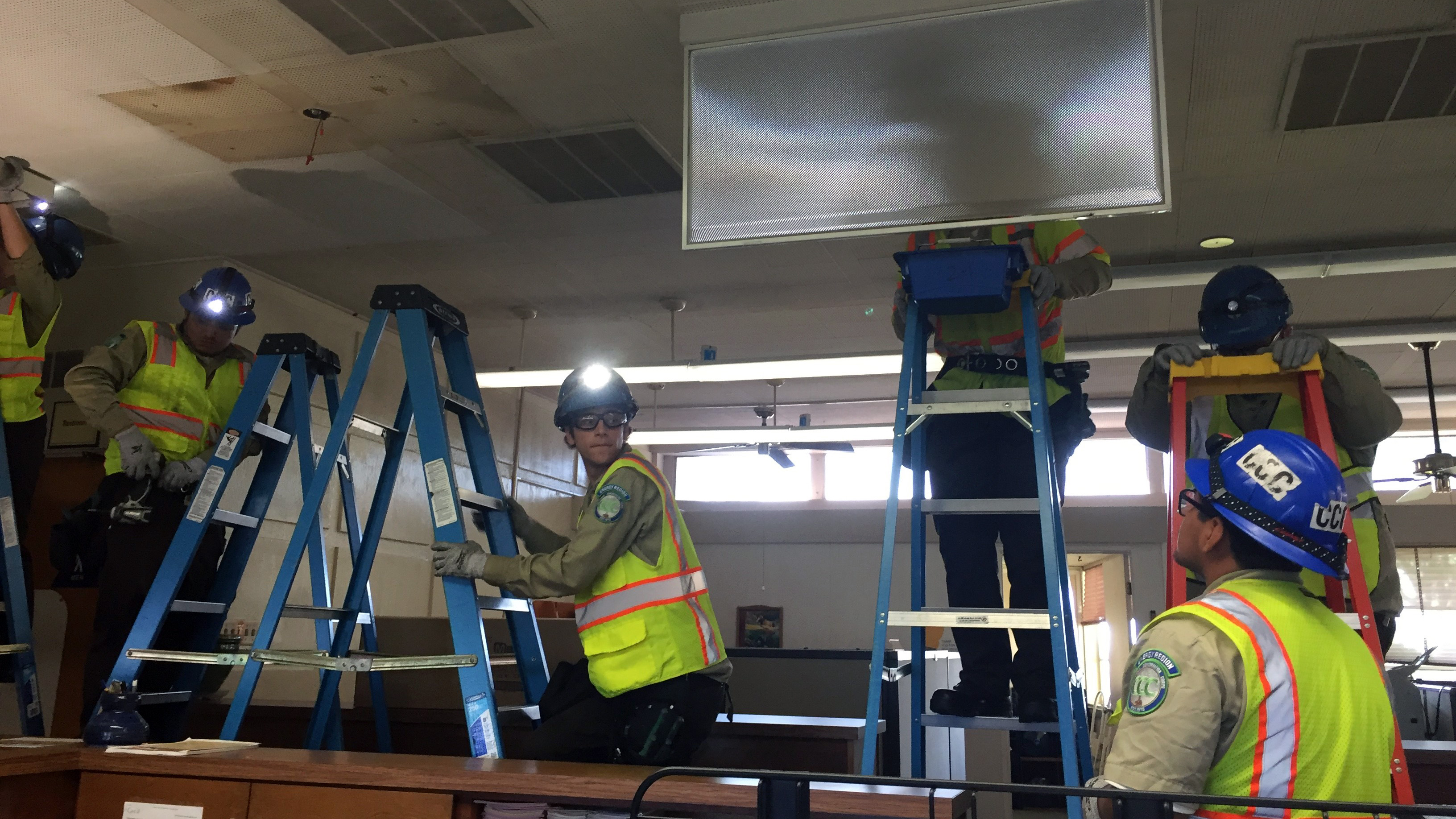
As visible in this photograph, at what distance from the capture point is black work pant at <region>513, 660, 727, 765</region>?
2707 millimetres

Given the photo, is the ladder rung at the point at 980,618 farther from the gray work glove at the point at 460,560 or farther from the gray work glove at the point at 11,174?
the gray work glove at the point at 11,174

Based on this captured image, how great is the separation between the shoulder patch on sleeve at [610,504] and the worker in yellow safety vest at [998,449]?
97 centimetres

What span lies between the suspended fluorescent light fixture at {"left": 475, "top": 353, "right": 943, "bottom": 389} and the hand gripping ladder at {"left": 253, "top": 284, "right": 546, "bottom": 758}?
424 cm

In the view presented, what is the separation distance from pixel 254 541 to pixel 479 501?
881 millimetres

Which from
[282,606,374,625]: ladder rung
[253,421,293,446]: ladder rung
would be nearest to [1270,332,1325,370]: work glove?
[282,606,374,625]: ladder rung

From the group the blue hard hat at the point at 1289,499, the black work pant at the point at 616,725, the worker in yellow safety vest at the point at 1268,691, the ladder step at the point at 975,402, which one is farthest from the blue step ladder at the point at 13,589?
the blue hard hat at the point at 1289,499

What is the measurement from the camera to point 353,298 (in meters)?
8.23

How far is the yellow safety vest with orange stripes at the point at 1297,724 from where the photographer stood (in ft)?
5.32

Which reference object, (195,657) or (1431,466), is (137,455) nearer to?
(195,657)

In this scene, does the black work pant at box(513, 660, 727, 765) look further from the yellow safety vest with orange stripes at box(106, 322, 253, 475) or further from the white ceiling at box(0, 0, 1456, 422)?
the white ceiling at box(0, 0, 1456, 422)

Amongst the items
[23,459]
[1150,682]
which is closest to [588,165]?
[23,459]

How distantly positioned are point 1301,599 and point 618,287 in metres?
6.53

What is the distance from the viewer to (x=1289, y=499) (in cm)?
177

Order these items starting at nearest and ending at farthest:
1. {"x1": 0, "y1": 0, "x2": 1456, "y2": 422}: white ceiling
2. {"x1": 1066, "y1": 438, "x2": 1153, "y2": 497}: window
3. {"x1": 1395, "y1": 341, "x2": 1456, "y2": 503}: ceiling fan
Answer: {"x1": 0, "y1": 0, "x2": 1456, "y2": 422}: white ceiling
{"x1": 1395, "y1": 341, "x2": 1456, "y2": 503}: ceiling fan
{"x1": 1066, "y1": 438, "x2": 1153, "y2": 497}: window
